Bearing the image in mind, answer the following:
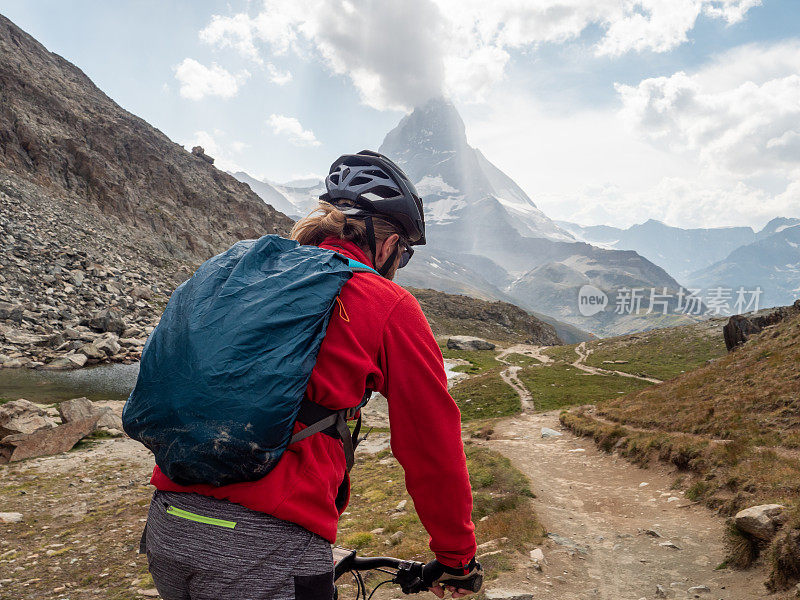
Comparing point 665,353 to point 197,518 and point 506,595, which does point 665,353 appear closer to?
point 506,595

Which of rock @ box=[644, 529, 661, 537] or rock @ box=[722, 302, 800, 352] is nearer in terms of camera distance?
rock @ box=[644, 529, 661, 537]

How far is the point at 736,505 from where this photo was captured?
8.70 m

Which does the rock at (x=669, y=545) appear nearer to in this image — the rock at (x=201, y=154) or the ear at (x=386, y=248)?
the ear at (x=386, y=248)

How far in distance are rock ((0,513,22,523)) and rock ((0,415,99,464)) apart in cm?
678

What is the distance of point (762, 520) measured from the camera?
22.2 feet

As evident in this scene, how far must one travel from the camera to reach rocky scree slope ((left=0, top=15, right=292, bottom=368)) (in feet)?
136

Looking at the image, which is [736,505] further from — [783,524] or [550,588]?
[550,588]

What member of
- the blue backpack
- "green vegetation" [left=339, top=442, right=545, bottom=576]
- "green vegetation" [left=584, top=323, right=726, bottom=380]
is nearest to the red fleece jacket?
the blue backpack

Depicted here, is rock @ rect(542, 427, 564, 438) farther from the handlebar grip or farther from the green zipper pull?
the green zipper pull

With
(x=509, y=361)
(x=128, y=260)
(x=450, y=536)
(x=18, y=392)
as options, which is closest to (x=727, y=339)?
(x=509, y=361)

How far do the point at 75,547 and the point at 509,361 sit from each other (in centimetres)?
5992

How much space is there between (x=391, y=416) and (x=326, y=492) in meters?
0.55

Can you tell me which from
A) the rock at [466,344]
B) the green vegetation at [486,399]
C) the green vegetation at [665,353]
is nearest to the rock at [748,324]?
the green vegetation at [665,353]

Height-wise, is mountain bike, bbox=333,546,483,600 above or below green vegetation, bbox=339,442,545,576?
above
